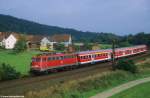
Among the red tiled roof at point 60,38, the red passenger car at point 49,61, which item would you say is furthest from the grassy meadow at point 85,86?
the red tiled roof at point 60,38

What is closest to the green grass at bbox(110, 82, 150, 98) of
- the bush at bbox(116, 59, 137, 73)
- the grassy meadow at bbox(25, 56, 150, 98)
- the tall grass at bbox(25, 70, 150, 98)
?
the grassy meadow at bbox(25, 56, 150, 98)

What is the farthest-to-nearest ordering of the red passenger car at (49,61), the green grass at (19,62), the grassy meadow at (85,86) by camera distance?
the green grass at (19,62) < the red passenger car at (49,61) < the grassy meadow at (85,86)

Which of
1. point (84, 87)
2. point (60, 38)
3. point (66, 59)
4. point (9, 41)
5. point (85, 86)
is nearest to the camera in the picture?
point (84, 87)

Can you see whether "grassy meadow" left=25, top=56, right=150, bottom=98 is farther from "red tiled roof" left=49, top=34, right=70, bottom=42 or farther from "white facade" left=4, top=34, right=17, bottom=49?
"red tiled roof" left=49, top=34, right=70, bottom=42

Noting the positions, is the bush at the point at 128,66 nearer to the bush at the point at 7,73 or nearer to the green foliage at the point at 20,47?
the bush at the point at 7,73

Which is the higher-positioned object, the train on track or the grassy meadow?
the train on track

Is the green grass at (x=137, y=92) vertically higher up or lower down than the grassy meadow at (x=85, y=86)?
lower down

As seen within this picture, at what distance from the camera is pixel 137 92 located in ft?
102

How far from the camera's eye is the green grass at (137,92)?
94.9 ft

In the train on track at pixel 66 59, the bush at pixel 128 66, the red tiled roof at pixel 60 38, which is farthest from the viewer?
the red tiled roof at pixel 60 38

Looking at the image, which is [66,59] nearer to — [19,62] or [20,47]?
[19,62]

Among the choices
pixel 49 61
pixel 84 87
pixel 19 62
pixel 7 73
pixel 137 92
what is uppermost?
pixel 49 61

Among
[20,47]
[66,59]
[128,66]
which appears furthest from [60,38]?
[128,66]

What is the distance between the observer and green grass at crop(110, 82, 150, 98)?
94.9ft
